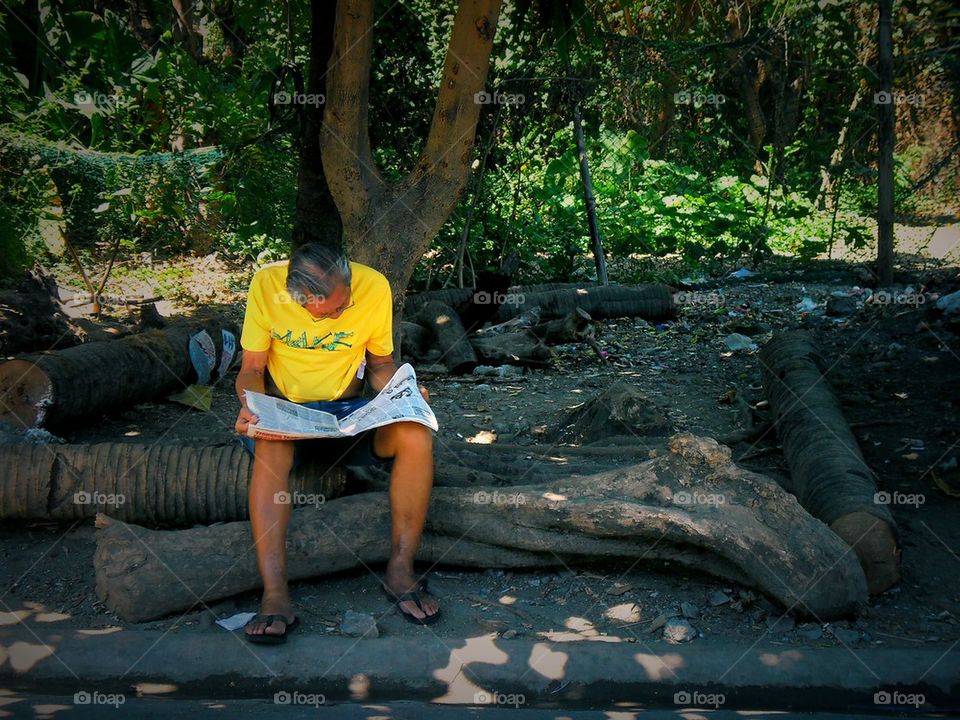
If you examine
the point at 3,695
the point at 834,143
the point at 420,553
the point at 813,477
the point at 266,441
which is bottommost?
the point at 3,695

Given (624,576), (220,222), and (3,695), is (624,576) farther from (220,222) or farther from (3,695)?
(220,222)

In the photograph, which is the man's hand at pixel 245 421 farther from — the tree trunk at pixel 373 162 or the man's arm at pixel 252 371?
the tree trunk at pixel 373 162

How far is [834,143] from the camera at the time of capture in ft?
43.4

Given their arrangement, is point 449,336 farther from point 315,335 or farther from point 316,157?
point 315,335

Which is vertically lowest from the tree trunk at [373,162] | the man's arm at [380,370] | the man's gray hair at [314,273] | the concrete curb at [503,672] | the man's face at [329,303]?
the concrete curb at [503,672]

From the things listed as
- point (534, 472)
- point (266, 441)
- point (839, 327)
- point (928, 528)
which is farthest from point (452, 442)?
point (839, 327)

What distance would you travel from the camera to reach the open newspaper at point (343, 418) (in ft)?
11.7

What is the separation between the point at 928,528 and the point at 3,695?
4016 millimetres

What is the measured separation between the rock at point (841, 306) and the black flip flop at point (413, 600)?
672cm

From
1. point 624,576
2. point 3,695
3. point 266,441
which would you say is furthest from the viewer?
point 624,576

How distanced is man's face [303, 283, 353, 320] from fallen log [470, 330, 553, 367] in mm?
4282

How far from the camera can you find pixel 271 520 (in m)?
3.61

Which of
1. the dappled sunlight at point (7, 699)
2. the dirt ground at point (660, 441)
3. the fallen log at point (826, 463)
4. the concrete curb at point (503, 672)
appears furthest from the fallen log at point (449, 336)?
the dappled sunlight at point (7, 699)

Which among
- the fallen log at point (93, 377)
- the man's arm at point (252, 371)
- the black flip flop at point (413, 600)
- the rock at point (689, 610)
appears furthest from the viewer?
the fallen log at point (93, 377)
